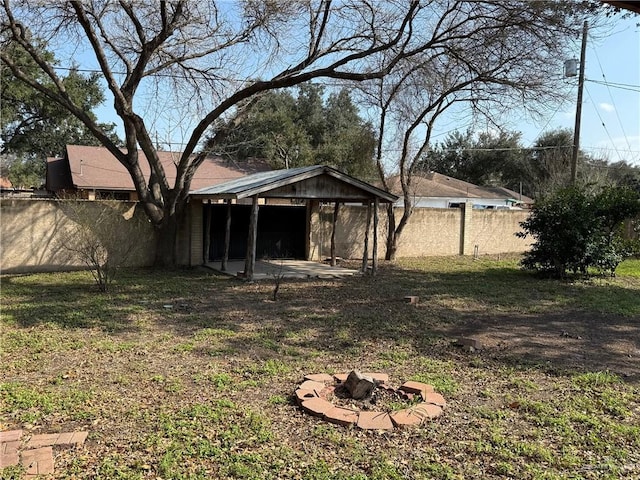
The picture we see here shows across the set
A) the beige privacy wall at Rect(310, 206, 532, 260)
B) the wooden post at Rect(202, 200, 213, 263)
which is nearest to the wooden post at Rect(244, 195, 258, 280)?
the wooden post at Rect(202, 200, 213, 263)

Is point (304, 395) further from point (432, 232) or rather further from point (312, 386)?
point (432, 232)

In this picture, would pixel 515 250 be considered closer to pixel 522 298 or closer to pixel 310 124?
pixel 522 298

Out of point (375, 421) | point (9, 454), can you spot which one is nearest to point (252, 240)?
point (375, 421)

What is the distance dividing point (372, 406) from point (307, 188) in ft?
24.8

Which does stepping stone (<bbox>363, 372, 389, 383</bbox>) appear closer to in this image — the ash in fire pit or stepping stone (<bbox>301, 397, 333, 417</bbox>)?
the ash in fire pit

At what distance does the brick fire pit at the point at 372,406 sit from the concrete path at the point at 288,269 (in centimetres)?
653

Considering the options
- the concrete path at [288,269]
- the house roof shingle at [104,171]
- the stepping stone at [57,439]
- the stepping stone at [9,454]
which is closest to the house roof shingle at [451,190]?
the house roof shingle at [104,171]

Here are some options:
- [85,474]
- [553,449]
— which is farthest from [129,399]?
[553,449]

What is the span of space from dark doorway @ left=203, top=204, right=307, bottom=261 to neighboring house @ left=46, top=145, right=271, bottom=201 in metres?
6.42

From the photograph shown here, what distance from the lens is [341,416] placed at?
362 cm

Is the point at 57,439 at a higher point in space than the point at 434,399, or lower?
lower

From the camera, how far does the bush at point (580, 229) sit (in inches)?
452

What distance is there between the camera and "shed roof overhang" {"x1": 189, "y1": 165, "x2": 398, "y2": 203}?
10.3 meters

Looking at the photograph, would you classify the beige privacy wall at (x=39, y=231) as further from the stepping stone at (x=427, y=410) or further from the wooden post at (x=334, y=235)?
the stepping stone at (x=427, y=410)
